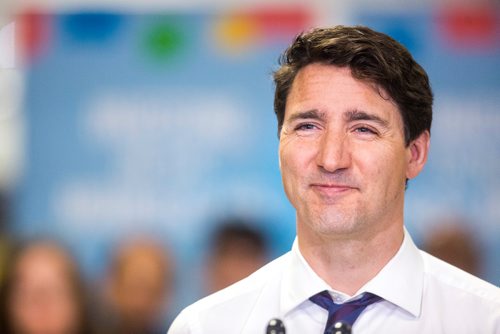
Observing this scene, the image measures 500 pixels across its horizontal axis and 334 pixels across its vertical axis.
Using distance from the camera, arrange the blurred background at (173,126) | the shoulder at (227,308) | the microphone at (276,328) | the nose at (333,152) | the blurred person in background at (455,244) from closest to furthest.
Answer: the microphone at (276,328), the nose at (333,152), the shoulder at (227,308), the blurred person in background at (455,244), the blurred background at (173,126)

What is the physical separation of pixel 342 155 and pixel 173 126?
1765mm

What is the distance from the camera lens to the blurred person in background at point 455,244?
3.03 m

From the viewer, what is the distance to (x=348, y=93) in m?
2.04

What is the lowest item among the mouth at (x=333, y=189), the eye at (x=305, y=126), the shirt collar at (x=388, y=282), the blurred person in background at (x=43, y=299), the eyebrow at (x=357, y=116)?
the blurred person in background at (x=43, y=299)

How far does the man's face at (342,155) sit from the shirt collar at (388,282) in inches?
3.6

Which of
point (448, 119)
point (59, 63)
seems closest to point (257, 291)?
point (448, 119)

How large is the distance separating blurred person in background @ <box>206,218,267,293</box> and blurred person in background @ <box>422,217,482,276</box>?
60 cm

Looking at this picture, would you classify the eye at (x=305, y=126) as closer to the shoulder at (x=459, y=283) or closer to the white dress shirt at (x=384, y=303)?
the white dress shirt at (x=384, y=303)

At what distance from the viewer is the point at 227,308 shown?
7.22ft

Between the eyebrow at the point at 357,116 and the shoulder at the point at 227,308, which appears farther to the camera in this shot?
the shoulder at the point at 227,308

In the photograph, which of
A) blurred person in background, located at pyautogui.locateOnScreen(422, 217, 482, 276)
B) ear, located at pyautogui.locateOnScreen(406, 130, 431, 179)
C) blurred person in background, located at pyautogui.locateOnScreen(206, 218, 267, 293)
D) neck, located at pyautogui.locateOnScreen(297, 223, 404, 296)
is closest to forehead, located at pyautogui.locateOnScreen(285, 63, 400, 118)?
ear, located at pyautogui.locateOnScreen(406, 130, 431, 179)

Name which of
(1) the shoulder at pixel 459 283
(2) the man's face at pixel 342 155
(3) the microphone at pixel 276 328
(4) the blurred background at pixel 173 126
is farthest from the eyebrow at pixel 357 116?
(4) the blurred background at pixel 173 126

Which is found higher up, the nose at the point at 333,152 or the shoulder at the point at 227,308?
the nose at the point at 333,152

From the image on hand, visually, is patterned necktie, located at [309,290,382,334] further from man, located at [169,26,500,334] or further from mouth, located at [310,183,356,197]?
mouth, located at [310,183,356,197]
